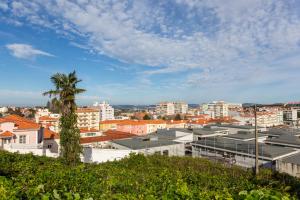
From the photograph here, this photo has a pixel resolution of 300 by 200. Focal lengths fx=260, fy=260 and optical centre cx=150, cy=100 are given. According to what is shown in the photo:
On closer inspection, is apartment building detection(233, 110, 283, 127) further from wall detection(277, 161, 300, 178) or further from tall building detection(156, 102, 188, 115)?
wall detection(277, 161, 300, 178)

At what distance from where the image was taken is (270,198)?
2.61m

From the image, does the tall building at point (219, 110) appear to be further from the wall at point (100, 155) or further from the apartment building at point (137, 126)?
the wall at point (100, 155)

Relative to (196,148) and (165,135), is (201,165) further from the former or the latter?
(165,135)

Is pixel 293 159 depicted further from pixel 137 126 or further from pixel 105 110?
pixel 105 110

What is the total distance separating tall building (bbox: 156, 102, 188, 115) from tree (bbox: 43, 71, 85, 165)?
152372mm

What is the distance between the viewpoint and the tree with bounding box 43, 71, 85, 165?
1870cm

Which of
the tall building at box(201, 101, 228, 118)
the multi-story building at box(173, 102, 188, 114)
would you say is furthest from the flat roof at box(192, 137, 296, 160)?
the multi-story building at box(173, 102, 188, 114)

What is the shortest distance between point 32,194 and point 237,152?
2513 cm

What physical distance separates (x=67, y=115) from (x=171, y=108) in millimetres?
154263

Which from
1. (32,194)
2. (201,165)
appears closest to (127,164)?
(201,165)

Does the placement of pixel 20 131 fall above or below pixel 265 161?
above

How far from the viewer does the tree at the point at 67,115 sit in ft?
61.4

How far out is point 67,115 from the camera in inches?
743

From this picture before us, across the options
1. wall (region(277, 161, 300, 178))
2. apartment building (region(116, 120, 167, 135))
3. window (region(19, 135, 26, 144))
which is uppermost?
window (region(19, 135, 26, 144))
